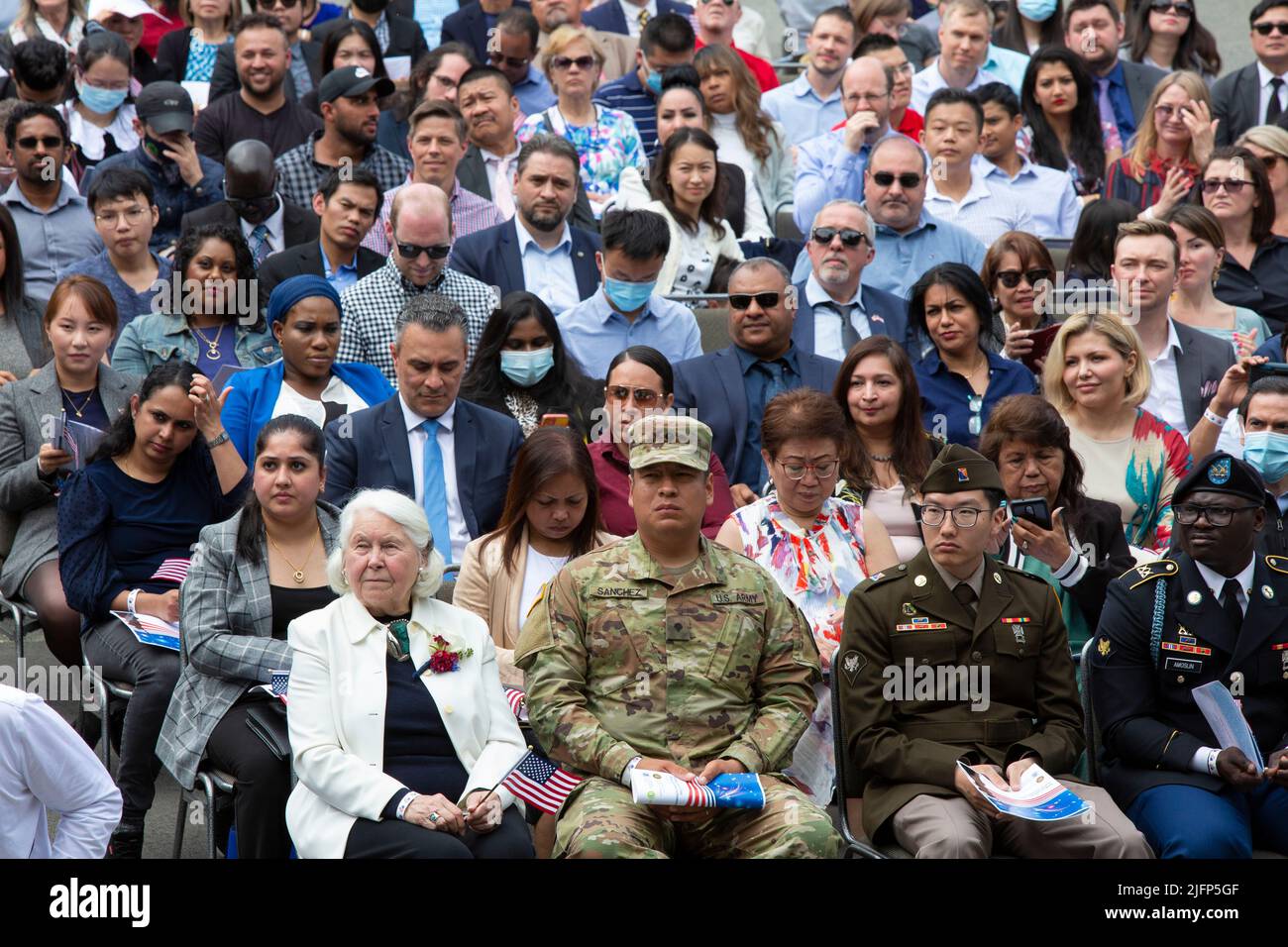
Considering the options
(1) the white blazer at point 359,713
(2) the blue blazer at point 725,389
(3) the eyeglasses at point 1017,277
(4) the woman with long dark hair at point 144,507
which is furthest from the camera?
(3) the eyeglasses at point 1017,277

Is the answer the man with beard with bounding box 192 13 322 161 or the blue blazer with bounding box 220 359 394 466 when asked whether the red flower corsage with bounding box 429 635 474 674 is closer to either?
the blue blazer with bounding box 220 359 394 466

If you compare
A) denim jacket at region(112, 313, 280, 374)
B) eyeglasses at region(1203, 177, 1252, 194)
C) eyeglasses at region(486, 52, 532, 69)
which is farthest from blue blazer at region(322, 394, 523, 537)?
eyeglasses at region(486, 52, 532, 69)

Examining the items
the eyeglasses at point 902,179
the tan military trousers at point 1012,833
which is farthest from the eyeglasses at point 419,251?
the tan military trousers at point 1012,833

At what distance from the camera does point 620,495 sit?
24.0ft

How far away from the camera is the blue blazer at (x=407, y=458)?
7348 millimetres

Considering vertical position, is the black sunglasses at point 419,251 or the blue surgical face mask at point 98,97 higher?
the blue surgical face mask at point 98,97

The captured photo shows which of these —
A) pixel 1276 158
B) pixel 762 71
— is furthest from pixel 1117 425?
pixel 762 71

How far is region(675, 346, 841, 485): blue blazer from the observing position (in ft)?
26.1

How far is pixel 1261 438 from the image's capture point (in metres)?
7.13

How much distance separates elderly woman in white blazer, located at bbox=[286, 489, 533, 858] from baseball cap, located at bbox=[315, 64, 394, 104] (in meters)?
5.09

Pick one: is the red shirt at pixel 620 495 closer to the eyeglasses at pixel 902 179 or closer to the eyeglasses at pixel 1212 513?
the eyeglasses at pixel 1212 513

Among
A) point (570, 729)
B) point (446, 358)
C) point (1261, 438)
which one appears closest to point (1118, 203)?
point (1261, 438)

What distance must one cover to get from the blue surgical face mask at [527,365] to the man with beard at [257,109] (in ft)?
10.8

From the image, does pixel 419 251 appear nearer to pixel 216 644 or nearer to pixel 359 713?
pixel 216 644
